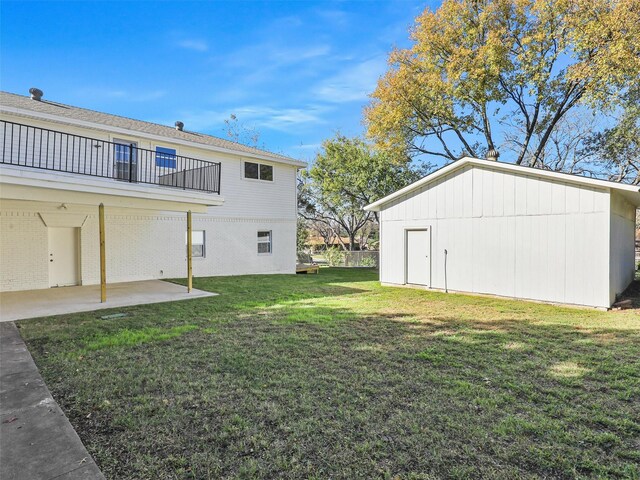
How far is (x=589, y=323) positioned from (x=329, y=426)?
628 centimetres

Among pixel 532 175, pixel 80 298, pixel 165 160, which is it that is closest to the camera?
pixel 80 298

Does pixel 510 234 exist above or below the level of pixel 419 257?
above

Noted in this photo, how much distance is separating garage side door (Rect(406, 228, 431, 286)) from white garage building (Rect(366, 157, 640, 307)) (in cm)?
3

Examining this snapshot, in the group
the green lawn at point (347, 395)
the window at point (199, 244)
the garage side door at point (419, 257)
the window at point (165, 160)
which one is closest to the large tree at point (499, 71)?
the garage side door at point (419, 257)

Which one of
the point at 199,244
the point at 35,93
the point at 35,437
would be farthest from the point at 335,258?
the point at 35,437

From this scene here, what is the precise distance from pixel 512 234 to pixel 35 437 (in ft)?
32.8

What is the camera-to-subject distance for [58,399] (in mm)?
3316

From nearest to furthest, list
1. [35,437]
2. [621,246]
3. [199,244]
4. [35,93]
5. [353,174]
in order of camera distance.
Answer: [35,437], [621,246], [35,93], [199,244], [353,174]

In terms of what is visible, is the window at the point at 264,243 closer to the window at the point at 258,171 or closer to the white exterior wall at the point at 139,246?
the white exterior wall at the point at 139,246

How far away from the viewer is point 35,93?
1191cm

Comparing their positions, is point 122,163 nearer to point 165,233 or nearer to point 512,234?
point 165,233

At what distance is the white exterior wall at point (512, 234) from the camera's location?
808 cm

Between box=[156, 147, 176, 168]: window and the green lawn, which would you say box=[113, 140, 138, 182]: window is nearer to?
box=[156, 147, 176, 168]: window

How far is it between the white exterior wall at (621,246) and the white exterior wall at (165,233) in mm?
11359
